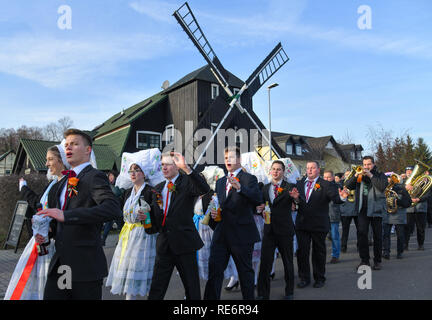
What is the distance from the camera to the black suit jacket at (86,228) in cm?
266

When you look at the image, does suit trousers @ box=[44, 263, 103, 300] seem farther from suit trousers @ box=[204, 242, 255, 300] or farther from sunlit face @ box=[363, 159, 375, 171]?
Answer: sunlit face @ box=[363, 159, 375, 171]

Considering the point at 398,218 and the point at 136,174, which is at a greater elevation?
the point at 136,174

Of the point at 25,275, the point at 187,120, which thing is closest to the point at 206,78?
the point at 187,120

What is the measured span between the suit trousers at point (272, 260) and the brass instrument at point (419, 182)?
618 centimetres

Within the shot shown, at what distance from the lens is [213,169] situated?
719 cm

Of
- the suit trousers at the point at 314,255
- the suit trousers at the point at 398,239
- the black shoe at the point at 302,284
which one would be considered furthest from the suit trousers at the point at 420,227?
the black shoe at the point at 302,284

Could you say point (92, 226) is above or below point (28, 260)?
above

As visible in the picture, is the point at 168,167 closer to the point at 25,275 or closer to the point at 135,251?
the point at 135,251

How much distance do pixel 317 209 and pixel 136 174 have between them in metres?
3.38

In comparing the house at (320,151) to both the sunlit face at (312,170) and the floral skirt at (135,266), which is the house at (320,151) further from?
the floral skirt at (135,266)

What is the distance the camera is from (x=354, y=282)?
623 cm

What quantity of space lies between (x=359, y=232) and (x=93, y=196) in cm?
605
